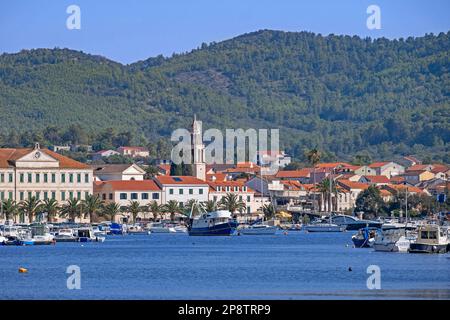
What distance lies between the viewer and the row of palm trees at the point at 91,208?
127688 millimetres

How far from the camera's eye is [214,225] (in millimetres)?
119625

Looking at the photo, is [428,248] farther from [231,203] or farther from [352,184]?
[352,184]

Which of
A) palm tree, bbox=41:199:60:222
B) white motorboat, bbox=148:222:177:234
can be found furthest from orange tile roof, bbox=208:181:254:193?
palm tree, bbox=41:199:60:222

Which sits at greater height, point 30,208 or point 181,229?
point 30,208

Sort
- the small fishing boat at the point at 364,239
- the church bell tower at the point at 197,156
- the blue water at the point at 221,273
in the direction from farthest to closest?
1. the church bell tower at the point at 197,156
2. the small fishing boat at the point at 364,239
3. the blue water at the point at 221,273

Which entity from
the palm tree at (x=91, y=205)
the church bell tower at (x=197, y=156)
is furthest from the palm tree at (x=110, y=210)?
the church bell tower at (x=197, y=156)

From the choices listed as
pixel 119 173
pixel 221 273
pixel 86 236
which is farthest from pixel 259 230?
pixel 221 273

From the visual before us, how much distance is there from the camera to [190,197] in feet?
500

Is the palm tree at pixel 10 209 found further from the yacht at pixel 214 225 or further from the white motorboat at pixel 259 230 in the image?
the white motorboat at pixel 259 230

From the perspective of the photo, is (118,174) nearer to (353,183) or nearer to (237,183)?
(237,183)

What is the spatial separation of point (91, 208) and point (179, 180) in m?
21.9

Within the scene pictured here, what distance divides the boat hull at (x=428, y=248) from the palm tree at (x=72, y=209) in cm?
6011
